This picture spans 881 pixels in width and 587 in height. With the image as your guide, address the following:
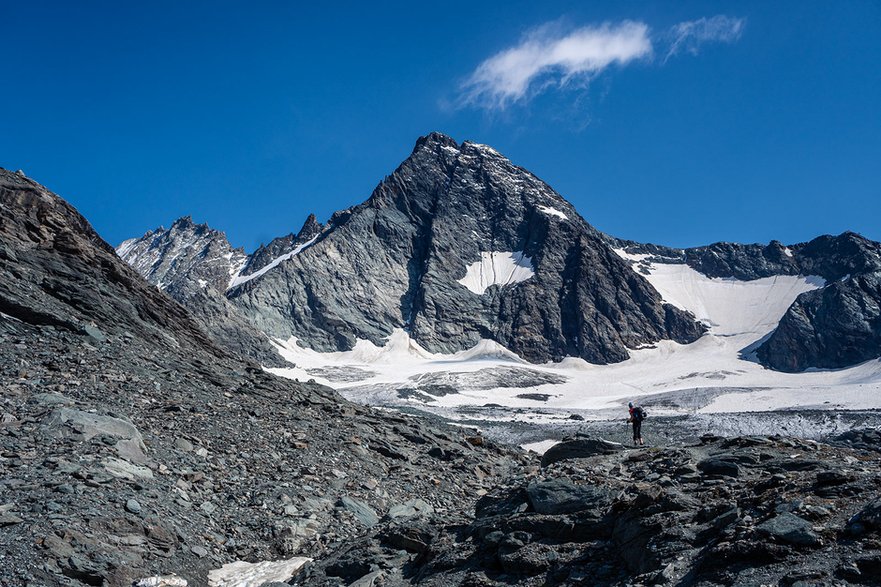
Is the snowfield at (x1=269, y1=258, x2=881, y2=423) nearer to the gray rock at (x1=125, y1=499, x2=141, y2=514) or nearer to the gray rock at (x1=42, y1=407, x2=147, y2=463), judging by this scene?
the gray rock at (x1=42, y1=407, x2=147, y2=463)

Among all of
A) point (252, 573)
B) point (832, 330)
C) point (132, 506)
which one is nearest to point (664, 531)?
point (252, 573)

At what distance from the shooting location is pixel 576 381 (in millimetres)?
161875

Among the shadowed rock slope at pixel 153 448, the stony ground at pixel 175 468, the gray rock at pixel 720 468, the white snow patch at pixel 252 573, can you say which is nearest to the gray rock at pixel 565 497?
the gray rock at pixel 720 468

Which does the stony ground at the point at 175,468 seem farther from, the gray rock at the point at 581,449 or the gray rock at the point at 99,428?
the gray rock at the point at 581,449

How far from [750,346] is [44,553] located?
665ft

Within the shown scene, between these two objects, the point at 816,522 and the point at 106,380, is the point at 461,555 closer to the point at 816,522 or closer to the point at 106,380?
the point at 816,522

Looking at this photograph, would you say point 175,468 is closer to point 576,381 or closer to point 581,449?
point 581,449

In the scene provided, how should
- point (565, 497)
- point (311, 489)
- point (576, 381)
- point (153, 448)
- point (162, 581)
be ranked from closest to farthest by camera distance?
point (162, 581)
point (565, 497)
point (153, 448)
point (311, 489)
point (576, 381)

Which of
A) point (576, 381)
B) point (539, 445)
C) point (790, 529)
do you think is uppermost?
point (576, 381)

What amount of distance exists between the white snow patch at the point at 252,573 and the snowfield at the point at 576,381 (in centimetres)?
7048

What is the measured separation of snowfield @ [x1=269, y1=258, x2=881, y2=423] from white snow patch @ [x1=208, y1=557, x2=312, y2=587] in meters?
70.5

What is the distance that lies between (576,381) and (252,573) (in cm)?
15411

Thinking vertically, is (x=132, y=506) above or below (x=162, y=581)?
above

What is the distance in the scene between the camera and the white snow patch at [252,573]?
1295 cm
